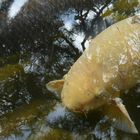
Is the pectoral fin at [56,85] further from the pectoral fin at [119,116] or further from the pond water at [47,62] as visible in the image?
the pectoral fin at [119,116]

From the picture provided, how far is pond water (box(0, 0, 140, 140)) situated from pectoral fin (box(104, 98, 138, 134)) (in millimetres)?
42

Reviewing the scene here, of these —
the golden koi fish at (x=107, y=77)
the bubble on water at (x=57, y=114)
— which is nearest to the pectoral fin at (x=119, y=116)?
the golden koi fish at (x=107, y=77)

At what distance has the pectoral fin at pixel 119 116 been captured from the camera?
3.36 m

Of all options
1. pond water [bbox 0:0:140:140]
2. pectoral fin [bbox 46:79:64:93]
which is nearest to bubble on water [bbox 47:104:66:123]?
pond water [bbox 0:0:140:140]

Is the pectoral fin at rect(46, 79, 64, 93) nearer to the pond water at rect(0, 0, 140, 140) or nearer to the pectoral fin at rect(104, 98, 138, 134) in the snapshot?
the pond water at rect(0, 0, 140, 140)

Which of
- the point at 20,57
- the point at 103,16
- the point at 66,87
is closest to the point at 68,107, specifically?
the point at 66,87

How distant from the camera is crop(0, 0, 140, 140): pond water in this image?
3.52 meters

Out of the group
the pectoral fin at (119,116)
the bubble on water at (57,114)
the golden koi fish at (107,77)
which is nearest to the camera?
the pectoral fin at (119,116)

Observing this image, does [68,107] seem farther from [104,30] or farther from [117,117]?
[104,30]

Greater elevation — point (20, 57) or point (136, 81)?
point (20, 57)

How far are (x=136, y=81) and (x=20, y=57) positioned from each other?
116 centimetres

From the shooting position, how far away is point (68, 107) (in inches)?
140

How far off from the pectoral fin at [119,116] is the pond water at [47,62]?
42 mm

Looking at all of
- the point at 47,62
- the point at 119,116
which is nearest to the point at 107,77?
the point at 119,116
